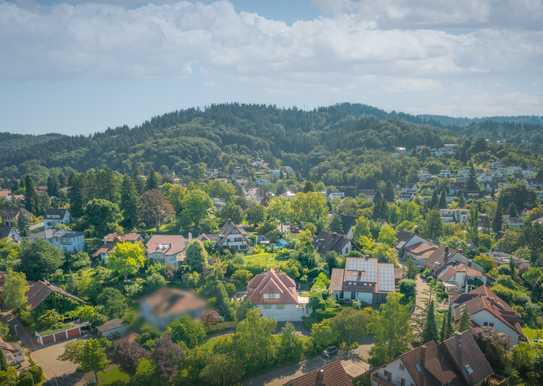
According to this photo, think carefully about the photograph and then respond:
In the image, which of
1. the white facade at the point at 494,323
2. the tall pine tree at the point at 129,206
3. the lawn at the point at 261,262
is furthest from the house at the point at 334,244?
the tall pine tree at the point at 129,206

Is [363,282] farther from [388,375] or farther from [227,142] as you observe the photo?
[227,142]

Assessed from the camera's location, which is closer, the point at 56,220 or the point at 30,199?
the point at 56,220

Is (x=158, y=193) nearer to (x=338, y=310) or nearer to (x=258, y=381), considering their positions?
(x=338, y=310)

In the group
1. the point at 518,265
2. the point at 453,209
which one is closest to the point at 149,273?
the point at 518,265

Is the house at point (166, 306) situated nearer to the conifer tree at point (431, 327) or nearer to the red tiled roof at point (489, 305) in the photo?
the conifer tree at point (431, 327)

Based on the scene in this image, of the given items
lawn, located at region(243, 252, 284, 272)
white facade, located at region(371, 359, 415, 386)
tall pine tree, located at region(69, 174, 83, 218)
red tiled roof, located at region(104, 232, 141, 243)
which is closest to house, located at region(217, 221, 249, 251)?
lawn, located at region(243, 252, 284, 272)

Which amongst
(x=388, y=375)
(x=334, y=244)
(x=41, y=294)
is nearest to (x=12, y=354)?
(x=41, y=294)

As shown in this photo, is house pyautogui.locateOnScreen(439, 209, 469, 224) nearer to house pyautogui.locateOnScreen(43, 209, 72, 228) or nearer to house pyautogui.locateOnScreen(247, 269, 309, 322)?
house pyautogui.locateOnScreen(247, 269, 309, 322)
